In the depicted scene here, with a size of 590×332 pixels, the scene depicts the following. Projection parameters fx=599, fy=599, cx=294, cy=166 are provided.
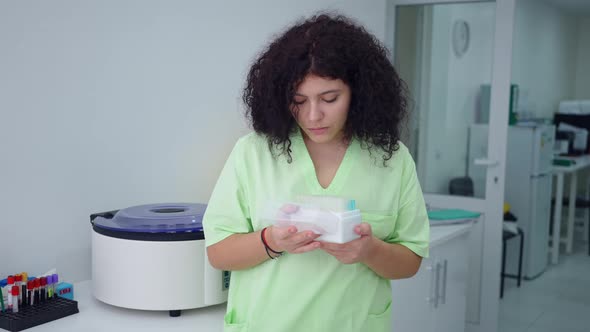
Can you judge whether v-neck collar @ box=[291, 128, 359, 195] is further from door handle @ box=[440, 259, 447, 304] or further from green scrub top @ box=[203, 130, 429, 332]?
door handle @ box=[440, 259, 447, 304]

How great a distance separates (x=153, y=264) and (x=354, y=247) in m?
0.59

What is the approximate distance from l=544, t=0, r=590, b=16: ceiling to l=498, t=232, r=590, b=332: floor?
2942 mm

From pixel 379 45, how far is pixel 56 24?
88cm

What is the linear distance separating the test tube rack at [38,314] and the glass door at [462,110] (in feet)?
7.38

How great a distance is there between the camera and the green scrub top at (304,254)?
1.15m

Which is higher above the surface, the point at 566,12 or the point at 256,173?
the point at 566,12

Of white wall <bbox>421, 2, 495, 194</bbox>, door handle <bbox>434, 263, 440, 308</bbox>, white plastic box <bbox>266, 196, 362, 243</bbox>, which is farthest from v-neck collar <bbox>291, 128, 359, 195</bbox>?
white wall <bbox>421, 2, 495, 194</bbox>

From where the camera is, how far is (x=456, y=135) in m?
3.46

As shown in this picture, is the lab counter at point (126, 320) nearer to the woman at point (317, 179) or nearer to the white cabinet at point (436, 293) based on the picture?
the woman at point (317, 179)

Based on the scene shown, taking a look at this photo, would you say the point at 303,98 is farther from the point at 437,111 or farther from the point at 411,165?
the point at 437,111

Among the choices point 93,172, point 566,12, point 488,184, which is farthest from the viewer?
point 566,12

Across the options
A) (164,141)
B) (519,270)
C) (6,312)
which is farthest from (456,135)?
(6,312)

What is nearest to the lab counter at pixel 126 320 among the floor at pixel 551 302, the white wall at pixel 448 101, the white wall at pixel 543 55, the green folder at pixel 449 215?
the green folder at pixel 449 215

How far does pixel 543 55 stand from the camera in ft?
22.2
